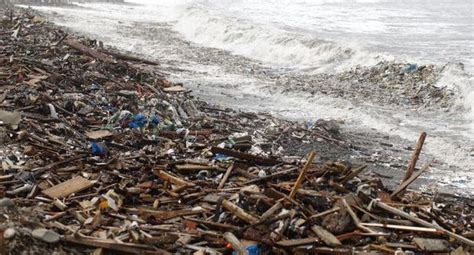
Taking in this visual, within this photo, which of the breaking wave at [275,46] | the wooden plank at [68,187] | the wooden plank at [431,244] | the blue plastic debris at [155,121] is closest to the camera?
the wooden plank at [431,244]

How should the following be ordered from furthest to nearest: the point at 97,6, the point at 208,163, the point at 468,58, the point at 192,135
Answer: the point at 97,6
the point at 468,58
the point at 192,135
the point at 208,163

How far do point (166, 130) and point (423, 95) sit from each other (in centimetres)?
1032

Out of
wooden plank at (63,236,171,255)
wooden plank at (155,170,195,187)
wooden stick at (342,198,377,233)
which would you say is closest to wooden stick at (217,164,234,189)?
wooden plank at (155,170,195,187)

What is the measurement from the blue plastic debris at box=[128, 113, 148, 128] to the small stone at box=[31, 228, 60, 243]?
4332 mm

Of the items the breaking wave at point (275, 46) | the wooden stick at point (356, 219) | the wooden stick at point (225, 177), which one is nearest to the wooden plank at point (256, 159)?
the wooden stick at point (225, 177)

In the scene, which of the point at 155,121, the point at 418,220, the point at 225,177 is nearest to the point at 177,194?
the point at 225,177

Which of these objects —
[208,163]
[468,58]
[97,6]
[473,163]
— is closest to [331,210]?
[208,163]

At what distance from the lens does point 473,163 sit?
33.9 feet

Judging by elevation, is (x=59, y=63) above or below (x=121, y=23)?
above

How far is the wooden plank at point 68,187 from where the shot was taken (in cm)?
593

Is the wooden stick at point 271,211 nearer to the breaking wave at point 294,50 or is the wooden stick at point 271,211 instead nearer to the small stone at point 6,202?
the small stone at point 6,202

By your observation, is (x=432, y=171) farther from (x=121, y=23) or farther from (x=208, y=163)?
(x=121, y=23)

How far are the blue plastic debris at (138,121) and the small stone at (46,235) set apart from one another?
4332 mm

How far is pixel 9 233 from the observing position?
461 cm
